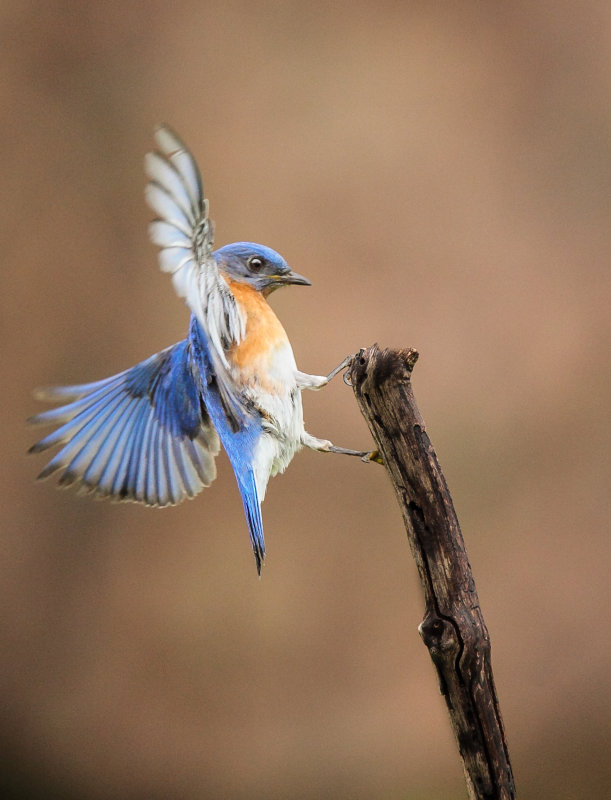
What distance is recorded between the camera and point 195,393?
198 cm

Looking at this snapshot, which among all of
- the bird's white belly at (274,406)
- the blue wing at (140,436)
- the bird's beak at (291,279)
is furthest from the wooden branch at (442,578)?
the blue wing at (140,436)

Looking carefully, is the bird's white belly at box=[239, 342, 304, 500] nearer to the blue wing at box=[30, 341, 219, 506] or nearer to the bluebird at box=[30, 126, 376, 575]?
the bluebird at box=[30, 126, 376, 575]

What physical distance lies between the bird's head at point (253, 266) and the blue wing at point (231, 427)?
0.17 m

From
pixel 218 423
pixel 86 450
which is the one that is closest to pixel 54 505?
pixel 86 450

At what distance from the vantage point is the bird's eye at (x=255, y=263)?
1.90 m

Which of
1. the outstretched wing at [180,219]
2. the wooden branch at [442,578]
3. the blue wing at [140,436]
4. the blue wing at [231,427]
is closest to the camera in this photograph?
the outstretched wing at [180,219]

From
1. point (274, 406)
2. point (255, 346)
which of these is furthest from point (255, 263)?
point (274, 406)

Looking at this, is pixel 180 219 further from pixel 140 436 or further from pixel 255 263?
pixel 140 436

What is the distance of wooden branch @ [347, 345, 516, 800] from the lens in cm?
153

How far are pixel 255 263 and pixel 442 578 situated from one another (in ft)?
2.60

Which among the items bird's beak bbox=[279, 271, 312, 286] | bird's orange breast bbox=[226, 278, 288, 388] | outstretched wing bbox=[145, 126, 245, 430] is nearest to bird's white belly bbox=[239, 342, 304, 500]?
bird's orange breast bbox=[226, 278, 288, 388]

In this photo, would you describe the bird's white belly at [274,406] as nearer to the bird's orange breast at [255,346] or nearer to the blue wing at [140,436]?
the bird's orange breast at [255,346]

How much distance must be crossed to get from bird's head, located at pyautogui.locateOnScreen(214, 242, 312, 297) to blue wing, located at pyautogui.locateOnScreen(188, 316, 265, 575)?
0.17 metres

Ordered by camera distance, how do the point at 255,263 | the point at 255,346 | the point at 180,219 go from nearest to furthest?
the point at 180,219 < the point at 255,346 < the point at 255,263
